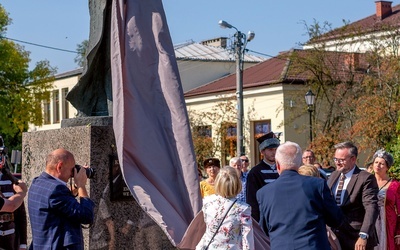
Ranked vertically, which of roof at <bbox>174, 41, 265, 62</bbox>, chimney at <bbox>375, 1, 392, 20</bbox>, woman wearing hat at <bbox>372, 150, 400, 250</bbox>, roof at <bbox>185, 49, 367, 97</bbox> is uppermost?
chimney at <bbox>375, 1, 392, 20</bbox>

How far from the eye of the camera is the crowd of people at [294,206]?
5949 millimetres

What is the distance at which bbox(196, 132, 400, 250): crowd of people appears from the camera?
595 centimetres

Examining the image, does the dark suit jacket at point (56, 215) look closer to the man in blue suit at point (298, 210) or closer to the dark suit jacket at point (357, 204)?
the man in blue suit at point (298, 210)

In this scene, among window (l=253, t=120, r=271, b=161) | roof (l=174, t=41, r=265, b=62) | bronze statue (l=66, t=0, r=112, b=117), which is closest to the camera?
bronze statue (l=66, t=0, r=112, b=117)

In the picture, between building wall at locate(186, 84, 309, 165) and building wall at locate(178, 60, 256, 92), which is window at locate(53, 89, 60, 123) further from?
building wall at locate(186, 84, 309, 165)

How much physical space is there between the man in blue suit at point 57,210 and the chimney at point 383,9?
4666cm

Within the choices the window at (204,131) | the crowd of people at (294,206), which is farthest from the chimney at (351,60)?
the crowd of people at (294,206)

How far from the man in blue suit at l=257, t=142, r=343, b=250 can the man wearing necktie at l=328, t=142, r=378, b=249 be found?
1874 millimetres

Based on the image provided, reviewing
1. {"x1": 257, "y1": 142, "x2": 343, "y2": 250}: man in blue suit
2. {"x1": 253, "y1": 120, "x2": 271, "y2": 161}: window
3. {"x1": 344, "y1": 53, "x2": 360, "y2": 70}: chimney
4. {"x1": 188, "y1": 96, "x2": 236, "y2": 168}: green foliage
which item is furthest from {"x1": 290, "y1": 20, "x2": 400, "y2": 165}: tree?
{"x1": 257, "y1": 142, "x2": 343, "y2": 250}: man in blue suit

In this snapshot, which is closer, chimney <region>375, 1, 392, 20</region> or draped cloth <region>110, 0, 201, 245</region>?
draped cloth <region>110, 0, 201, 245</region>

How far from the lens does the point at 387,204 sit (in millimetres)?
9367

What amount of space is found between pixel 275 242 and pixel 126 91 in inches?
83.2

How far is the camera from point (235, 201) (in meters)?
6.78

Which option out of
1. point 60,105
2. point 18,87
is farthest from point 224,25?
point 60,105
